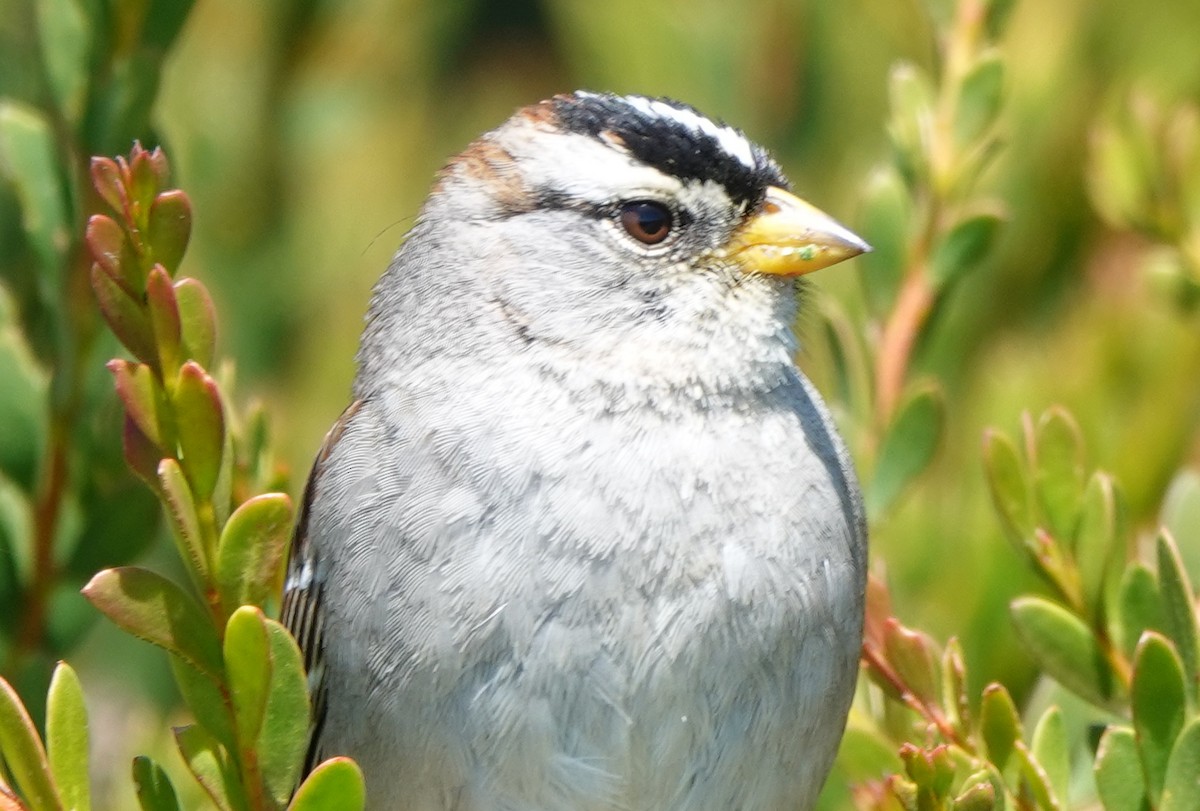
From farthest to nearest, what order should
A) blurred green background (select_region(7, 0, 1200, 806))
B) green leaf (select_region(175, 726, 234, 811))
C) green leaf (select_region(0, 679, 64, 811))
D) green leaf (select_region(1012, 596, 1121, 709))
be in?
blurred green background (select_region(7, 0, 1200, 806)), green leaf (select_region(1012, 596, 1121, 709)), green leaf (select_region(175, 726, 234, 811)), green leaf (select_region(0, 679, 64, 811))

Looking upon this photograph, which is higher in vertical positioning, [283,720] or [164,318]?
[164,318]

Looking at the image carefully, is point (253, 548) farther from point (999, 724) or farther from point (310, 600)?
point (999, 724)

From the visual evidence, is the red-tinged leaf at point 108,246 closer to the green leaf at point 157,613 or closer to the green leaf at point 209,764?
the green leaf at point 157,613

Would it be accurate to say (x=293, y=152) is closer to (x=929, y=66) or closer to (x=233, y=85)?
(x=233, y=85)

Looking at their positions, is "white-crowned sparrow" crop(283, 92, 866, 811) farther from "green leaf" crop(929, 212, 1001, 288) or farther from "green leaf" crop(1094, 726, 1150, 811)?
"green leaf" crop(1094, 726, 1150, 811)

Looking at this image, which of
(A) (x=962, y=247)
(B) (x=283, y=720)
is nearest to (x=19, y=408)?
(B) (x=283, y=720)

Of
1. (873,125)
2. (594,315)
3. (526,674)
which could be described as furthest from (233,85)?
(526,674)

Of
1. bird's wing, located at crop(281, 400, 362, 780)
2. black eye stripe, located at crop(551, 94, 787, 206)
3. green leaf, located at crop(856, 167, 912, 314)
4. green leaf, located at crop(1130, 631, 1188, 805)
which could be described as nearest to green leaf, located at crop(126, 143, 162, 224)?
bird's wing, located at crop(281, 400, 362, 780)

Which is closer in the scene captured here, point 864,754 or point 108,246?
point 108,246
